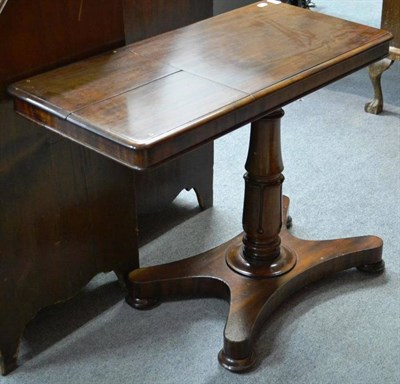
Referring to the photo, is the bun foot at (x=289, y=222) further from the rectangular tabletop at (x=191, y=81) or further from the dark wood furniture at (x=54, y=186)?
the rectangular tabletop at (x=191, y=81)

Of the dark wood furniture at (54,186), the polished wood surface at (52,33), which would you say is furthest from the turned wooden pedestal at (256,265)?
the polished wood surface at (52,33)

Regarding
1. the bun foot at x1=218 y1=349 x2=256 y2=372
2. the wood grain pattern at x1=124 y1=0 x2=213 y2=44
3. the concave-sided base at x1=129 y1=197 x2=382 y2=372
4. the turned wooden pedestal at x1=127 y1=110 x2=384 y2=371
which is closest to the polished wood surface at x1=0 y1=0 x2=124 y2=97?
the wood grain pattern at x1=124 y1=0 x2=213 y2=44

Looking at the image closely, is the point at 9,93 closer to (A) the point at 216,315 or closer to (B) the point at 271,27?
(B) the point at 271,27

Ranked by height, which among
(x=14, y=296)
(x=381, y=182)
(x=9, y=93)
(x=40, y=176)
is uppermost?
(x=9, y=93)

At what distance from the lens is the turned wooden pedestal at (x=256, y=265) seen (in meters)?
1.67

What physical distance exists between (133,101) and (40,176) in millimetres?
335

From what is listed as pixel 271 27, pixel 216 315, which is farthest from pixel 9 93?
pixel 216 315

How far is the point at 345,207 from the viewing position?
2.23 m

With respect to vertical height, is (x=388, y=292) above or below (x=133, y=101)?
below

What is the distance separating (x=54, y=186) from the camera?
1595mm

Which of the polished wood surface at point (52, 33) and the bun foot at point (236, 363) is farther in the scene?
the bun foot at point (236, 363)

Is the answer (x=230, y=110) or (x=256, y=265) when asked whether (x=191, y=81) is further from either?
(x=256, y=265)

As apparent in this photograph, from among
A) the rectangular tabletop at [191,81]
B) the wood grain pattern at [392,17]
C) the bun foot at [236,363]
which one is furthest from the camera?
the wood grain pattern at [392,17]

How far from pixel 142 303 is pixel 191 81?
2.15ft
